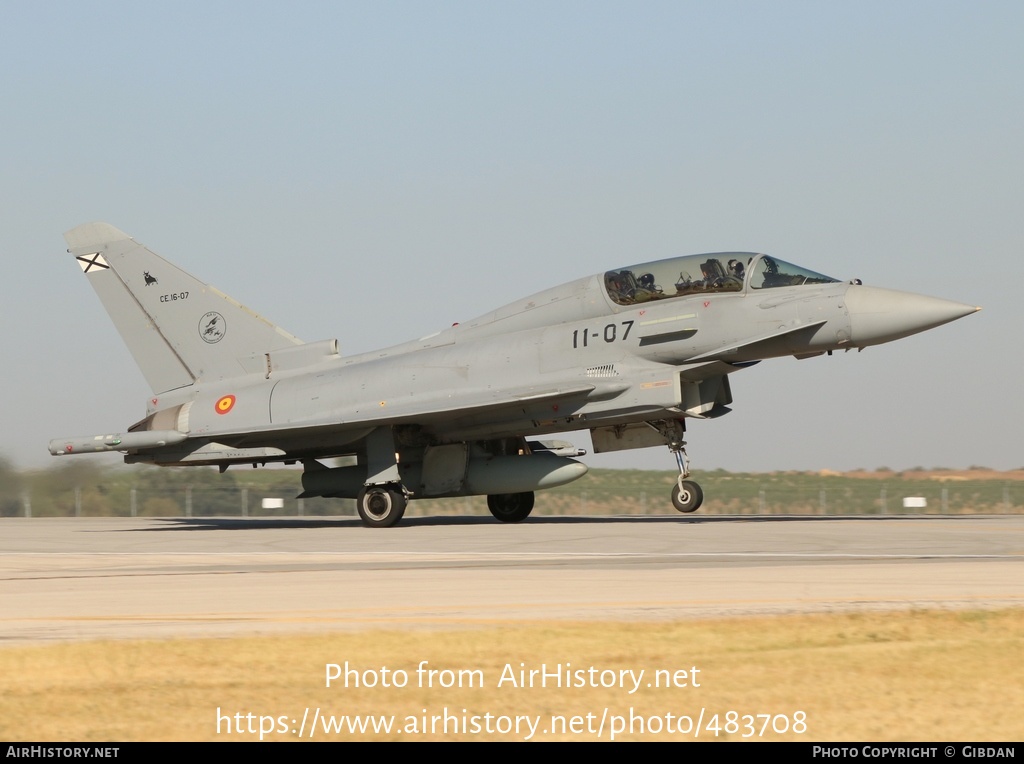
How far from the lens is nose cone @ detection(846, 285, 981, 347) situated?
1831 cm

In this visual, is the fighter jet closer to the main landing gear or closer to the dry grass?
the main landing gear

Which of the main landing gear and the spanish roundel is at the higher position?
the spanish roundel

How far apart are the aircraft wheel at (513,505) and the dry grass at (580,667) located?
1440 cm

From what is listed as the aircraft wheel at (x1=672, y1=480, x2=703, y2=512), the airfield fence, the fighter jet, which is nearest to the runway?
the aircraft wheel at (x1=672, y1=480, x2=703, y2=512)

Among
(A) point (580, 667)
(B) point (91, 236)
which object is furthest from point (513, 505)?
(A) point (580, 667)

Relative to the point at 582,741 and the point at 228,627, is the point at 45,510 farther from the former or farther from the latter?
the point at 582,741

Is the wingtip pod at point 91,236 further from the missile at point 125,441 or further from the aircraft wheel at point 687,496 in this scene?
the aircraft wheel at point 687,496

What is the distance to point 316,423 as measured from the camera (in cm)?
2128

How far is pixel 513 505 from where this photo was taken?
2311cm

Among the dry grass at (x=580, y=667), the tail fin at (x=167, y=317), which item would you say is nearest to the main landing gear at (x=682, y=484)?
the tail fin at (x=167, y=317)

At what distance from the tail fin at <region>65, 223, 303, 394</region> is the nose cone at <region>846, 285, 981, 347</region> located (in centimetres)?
1091

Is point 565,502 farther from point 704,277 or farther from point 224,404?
point 704,277

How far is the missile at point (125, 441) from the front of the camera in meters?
21.8

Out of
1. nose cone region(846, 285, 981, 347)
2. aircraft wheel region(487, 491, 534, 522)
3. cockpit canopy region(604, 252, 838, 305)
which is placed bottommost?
aircraft wheel region(487, 491, 534, 522)
